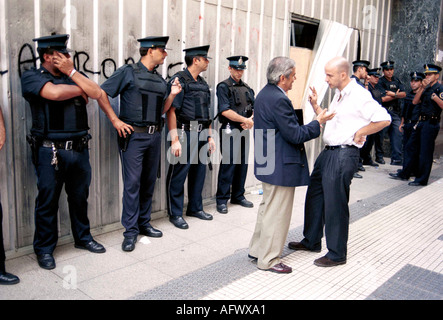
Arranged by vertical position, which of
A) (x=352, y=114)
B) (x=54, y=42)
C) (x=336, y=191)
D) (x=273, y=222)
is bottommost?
(x=273, y=222)

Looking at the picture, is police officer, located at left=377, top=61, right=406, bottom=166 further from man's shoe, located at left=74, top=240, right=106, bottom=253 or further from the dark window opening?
man's shoe, located at left=74, top=240, right=106, bottom=253

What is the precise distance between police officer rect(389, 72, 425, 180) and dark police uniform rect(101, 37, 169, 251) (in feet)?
17.5

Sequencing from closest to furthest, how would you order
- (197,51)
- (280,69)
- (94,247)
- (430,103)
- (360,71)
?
(280,69) → (94,247) → (197,51) → (430,103) → (360,71)

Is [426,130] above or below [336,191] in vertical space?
above

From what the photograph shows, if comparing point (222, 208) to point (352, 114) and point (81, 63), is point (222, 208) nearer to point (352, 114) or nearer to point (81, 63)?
point (352, 114)

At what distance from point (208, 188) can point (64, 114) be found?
8.83 ft

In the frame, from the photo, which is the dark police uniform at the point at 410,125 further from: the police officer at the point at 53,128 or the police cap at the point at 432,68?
the police officer at the point at 53,128

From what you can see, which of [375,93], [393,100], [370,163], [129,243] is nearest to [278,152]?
[129,243]

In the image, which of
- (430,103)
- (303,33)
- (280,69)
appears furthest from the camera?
(303,33)

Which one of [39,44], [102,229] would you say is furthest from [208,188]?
[39,44]

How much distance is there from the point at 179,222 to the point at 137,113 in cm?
148

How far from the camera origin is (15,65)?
3.87 m

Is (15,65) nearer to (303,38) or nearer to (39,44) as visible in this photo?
(39,44)

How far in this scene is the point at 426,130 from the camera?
7.64m
